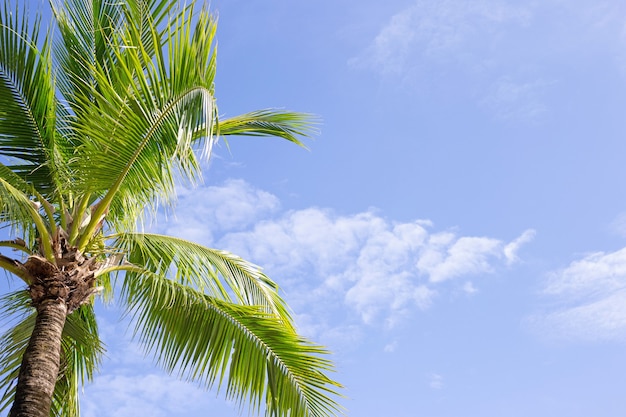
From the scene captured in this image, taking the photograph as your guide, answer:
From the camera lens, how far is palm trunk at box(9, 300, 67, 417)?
19.4ft

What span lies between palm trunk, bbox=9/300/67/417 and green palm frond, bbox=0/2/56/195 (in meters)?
1.71

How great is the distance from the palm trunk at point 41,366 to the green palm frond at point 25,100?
171 centimetres

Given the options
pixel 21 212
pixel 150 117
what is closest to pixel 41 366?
pixel 21 212

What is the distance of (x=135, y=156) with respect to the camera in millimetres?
6789

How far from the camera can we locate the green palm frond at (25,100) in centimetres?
769

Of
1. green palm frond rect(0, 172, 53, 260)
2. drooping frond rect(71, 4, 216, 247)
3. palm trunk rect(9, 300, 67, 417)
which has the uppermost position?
drooping frond rect(71, 4, 216, 247)

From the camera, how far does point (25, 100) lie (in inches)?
308

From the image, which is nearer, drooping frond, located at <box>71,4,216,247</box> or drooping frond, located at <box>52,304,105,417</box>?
drooping frond, located at <box>71,4,216,247</box>

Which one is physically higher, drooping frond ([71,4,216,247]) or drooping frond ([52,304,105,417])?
drooping frond ([71,4,216,247])

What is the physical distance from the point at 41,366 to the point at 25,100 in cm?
307

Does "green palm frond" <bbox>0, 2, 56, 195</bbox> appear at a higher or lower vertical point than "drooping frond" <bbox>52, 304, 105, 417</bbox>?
higher

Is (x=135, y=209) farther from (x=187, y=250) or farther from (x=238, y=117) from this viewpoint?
(x=238, y=117)

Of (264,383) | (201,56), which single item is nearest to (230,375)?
(264,383)

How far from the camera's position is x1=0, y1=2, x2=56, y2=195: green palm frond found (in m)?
7.69
